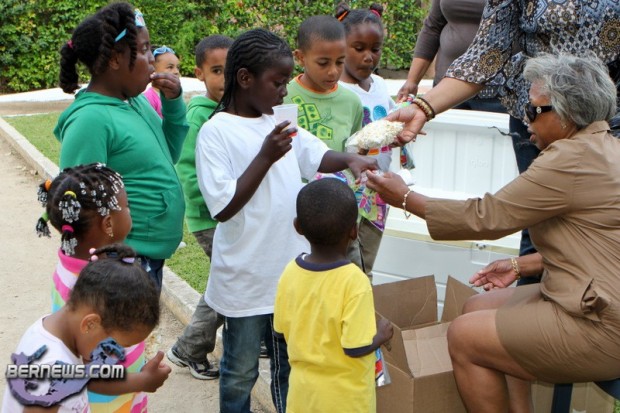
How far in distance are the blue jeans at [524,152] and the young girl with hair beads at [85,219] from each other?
2026mm

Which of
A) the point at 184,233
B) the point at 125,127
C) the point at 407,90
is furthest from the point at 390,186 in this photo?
the point at 184,233

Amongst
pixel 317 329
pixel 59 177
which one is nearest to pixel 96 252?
pixel 59 177

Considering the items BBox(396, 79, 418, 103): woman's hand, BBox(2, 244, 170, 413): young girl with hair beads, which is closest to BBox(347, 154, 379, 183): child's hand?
BBox(2, 244, 170, 413): young girl with hair beads

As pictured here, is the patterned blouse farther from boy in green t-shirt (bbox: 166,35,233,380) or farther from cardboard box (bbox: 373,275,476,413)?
boy in green t-shirt (bbox: 166,35,233,380)

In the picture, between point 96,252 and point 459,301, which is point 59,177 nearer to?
point 96,252

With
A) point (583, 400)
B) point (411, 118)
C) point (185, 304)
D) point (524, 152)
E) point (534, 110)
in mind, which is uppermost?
point (534, 110)

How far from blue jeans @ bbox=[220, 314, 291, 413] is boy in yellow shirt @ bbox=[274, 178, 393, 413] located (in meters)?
0.43

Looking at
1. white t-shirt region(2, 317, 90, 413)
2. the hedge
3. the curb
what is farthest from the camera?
the hedge

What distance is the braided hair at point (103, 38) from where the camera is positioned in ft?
10.2

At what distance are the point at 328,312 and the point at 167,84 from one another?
4.53 ft

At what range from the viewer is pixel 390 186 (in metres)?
3.19

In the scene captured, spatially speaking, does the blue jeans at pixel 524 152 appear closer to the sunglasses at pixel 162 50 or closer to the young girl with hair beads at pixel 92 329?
the young girl with hair beads at pixel 92 329

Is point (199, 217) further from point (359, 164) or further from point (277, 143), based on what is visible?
point (277, 143)

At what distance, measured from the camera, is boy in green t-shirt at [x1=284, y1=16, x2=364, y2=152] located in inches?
153
